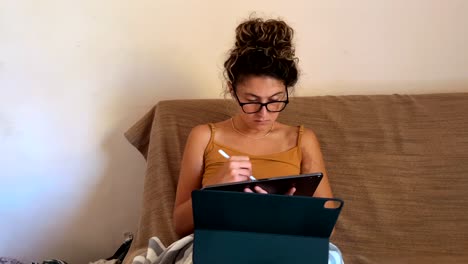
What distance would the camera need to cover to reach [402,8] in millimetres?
1544

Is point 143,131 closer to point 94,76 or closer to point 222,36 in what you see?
point 94,76

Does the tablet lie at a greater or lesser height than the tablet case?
greater

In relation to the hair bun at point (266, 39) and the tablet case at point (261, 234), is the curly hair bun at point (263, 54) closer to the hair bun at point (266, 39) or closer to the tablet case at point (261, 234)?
the hair bun at point (266, 39)

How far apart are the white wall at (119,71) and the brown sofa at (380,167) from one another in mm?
171

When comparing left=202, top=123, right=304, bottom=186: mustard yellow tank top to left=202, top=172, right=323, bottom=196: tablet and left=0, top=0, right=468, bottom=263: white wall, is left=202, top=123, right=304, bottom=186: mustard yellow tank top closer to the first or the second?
left=202, top=172, right=323, bottom=196: tablet

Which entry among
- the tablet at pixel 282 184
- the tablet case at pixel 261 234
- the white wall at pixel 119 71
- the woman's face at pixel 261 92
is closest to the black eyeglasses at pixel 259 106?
the woman's face at pixel 261 92

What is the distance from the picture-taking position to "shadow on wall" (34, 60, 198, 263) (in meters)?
1.56

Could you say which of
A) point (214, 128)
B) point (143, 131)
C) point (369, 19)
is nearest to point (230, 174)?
point (214, 128)

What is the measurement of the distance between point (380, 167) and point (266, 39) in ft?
1.82

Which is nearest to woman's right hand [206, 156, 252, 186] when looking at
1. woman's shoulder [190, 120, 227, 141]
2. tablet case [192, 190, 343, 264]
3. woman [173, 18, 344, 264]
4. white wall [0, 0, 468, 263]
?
woman [173, 18, 344, 264]

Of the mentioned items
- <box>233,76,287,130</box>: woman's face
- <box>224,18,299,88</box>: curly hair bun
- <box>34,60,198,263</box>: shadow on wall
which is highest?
<box>224,18,299,88</box>: curly hair bun

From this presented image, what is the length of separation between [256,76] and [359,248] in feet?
2.04

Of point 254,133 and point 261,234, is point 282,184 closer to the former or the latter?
point 261,234

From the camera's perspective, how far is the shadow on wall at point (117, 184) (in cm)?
156
